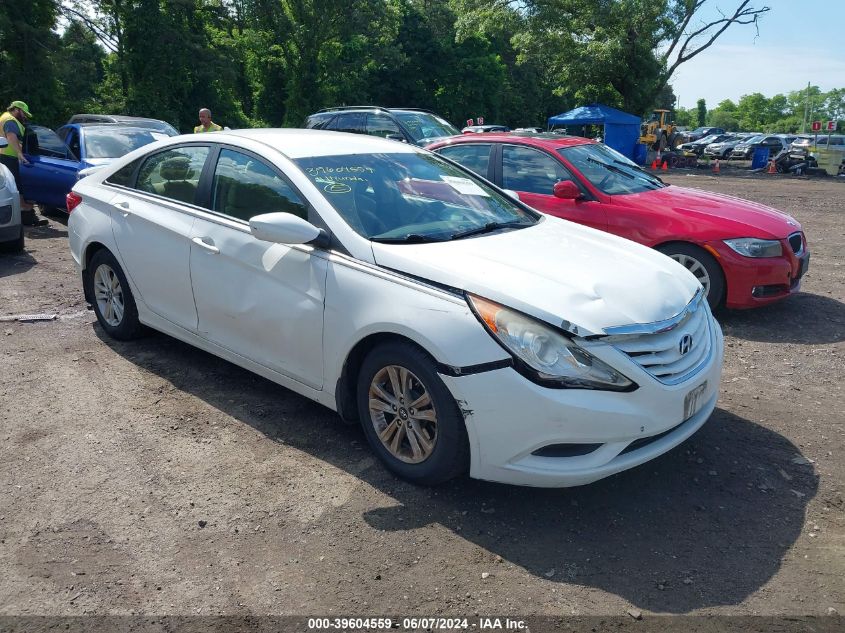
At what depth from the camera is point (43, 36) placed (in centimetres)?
2383

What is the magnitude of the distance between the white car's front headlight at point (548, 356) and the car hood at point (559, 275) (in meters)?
0.06

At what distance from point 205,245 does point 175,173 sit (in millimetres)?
869

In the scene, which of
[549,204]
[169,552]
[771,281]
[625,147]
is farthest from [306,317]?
[625,147]

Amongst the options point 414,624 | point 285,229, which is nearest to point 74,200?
point 285,229

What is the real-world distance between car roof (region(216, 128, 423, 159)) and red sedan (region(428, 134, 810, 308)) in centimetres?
239

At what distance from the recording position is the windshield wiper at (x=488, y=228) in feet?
13.6

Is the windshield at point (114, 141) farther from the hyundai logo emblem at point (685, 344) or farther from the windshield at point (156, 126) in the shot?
the hyundai logo emblem at point (685, 344)

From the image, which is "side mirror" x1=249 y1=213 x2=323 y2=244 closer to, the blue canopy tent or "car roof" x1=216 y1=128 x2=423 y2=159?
"car roof" x1=216 y1=128 x2=423 y2=159

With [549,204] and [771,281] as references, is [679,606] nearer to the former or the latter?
[771,281]

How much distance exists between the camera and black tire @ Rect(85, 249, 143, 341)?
548 centimetres

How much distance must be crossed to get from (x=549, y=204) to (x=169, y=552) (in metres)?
4.99

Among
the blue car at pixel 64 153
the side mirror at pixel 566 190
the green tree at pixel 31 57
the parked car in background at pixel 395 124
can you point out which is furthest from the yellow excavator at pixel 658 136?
the side mirror at pixel 566 190

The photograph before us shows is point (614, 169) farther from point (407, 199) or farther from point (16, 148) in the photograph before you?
point (16, 148)

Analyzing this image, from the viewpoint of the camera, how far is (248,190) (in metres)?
4.52
